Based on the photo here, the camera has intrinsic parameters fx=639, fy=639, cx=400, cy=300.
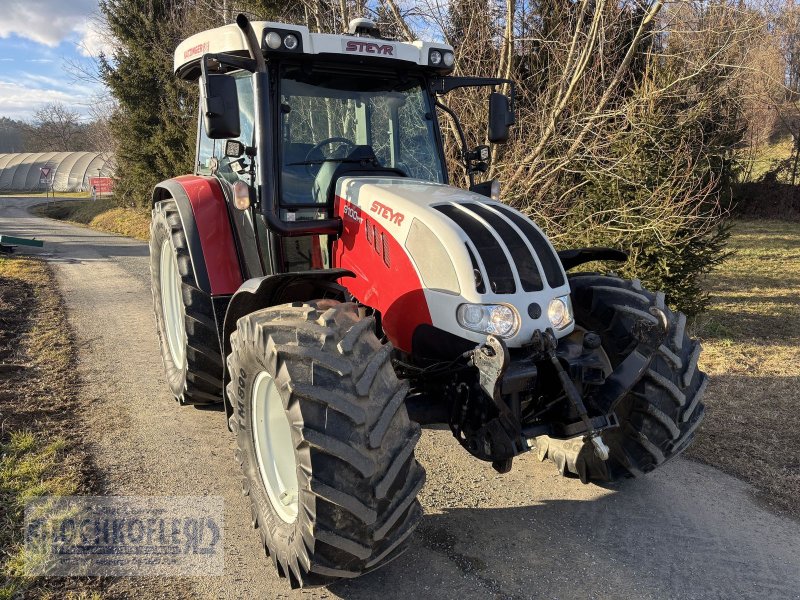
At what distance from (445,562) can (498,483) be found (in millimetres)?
866

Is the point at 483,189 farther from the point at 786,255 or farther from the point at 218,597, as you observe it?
the point at 786,255

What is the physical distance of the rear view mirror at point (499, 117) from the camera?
13.8ft

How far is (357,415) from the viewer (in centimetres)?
242

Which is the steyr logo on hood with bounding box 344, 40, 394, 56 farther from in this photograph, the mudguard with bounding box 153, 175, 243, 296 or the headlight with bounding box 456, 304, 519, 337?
the headlight with bounding box 456, 304, 519, 337

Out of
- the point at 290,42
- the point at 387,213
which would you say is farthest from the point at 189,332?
the point at 290,42

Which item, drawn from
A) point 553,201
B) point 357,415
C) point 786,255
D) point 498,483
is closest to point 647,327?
point 498,483

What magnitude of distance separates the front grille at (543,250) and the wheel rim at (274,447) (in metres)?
1.41

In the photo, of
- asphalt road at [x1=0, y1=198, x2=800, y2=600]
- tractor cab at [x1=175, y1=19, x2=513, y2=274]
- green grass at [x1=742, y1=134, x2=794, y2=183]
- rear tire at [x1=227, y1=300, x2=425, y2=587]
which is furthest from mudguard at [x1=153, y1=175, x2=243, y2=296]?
green grass at [x1=742, y1=134, x2=794, y2=183]

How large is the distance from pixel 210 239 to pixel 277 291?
1050 millimetres

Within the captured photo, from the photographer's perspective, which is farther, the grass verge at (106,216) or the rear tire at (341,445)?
the grass verge at (106,216)

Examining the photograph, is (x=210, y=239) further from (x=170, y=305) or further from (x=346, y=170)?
(x=170, y=305)

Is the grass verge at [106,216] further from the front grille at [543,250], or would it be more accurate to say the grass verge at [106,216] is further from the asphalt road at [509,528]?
the front grille at [543,250]

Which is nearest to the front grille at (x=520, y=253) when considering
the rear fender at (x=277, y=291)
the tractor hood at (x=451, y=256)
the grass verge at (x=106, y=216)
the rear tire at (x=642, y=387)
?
the tractor hood at (x=451, y=256)

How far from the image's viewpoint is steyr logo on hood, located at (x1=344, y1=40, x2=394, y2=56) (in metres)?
3.56
